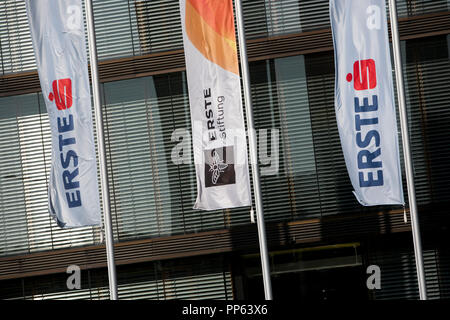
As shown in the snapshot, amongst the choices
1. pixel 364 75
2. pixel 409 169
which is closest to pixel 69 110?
pixel 364 75

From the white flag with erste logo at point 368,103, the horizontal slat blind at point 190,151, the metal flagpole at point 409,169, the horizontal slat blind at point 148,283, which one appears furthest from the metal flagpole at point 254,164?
the metal flagpole at point 409,169

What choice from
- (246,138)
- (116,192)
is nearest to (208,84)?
(246,138)

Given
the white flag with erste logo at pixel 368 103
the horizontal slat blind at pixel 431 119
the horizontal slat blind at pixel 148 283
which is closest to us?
the white flag with erste logo at pixel 368 103

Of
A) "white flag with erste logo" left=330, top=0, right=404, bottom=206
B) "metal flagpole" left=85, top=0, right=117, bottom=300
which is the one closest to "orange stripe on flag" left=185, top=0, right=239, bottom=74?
"white flag with erste logo" left=330, top=0, right=404, bottom=206

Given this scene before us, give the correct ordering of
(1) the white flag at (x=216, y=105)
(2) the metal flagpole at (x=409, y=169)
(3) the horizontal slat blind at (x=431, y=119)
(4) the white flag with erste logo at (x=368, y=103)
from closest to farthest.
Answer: (4) the white flag with erste logo at (x=368, y=103) → (2) the metal flagpole at (x=409, y=169) → (1) the white flag at (x=216, y=105) → (3) the horizontal slat blind at (x=431, y=119)

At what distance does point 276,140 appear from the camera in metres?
15.9

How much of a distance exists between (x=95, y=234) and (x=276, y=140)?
429 centimetres

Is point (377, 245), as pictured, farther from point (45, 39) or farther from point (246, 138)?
point (45, 39)

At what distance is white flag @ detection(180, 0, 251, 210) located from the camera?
524 inches

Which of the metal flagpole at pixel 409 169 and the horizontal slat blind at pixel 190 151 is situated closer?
the metal flagpole at pixel 409 169

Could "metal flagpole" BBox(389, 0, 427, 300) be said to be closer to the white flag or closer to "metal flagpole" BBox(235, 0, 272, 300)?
"metal flagpole" BBox(235, 0, 272, 300)

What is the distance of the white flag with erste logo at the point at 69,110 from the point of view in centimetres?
1379

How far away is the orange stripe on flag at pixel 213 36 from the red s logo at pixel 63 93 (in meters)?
2.37

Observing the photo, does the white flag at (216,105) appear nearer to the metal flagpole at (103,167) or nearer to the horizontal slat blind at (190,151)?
the metal flagpole at (103,167)
